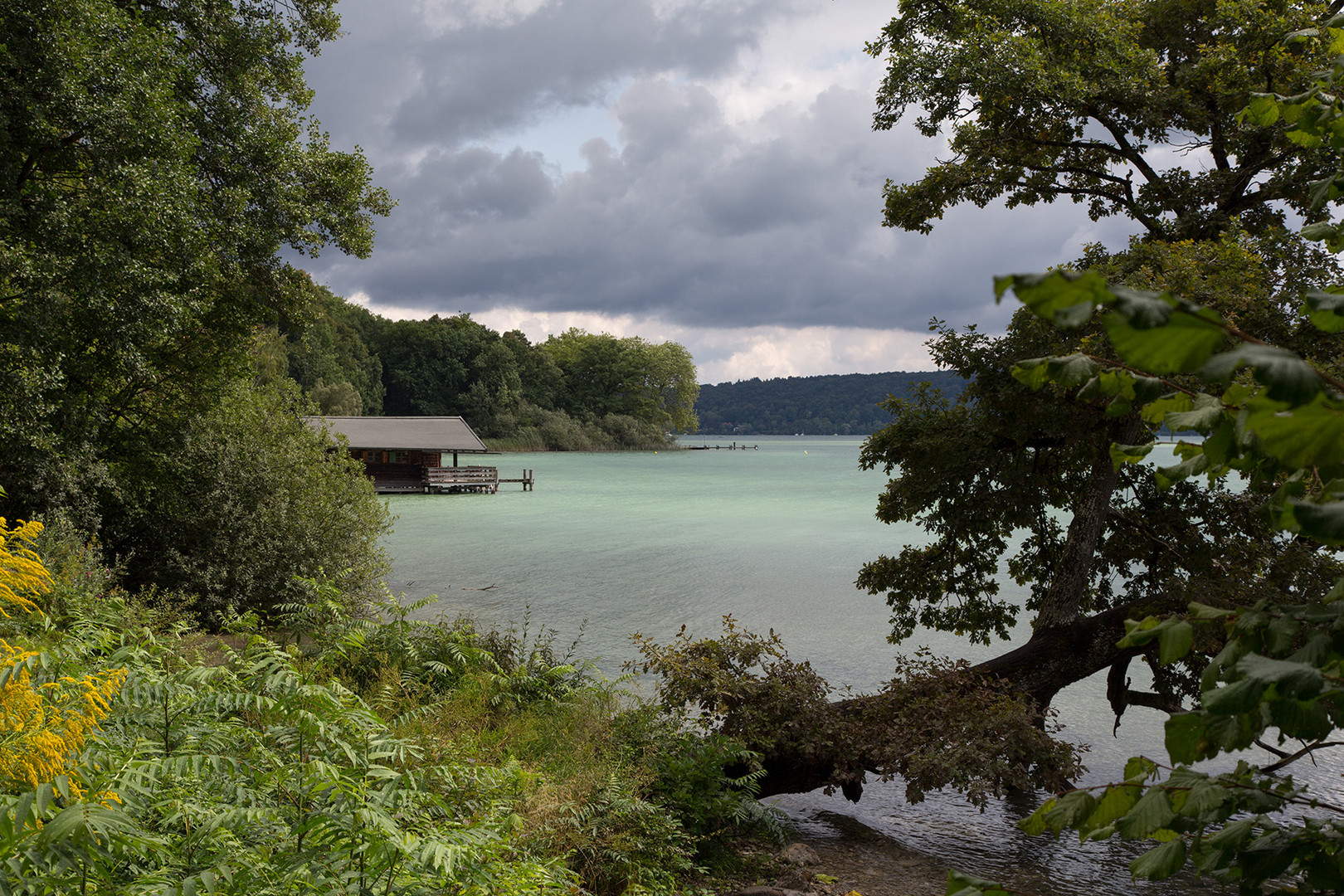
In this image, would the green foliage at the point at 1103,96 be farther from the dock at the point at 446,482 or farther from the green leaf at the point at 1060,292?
the dock at the point at 446,482

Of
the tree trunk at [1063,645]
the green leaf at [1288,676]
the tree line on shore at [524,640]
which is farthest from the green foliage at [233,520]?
the green leaf at [1288,676]

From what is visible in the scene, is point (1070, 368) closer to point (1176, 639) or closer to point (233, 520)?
point (1176, 639)

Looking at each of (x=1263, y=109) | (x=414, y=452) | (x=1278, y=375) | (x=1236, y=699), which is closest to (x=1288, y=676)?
(x=1236, y=699)

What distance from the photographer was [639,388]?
5103 inches

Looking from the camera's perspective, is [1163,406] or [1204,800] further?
[1163,406]

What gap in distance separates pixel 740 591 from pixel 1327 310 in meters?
21.7

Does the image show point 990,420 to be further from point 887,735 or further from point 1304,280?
point 887,735

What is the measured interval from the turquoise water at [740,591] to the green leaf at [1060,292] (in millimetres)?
7607

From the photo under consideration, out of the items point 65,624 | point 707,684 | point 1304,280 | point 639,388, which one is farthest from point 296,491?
point 639,388

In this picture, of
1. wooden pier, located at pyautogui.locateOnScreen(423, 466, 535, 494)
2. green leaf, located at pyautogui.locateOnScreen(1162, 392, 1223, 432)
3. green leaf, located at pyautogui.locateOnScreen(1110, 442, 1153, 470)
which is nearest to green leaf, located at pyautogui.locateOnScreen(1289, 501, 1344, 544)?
green leaf, located at pyautogui.locateOnScreen(1162, 392, 1223, 432)

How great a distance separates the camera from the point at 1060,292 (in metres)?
0.98

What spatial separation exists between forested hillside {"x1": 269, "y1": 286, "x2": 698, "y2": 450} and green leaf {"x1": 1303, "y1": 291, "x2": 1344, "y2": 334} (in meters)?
90.3

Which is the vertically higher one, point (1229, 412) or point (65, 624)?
point (1229, 412)

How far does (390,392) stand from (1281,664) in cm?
11959
